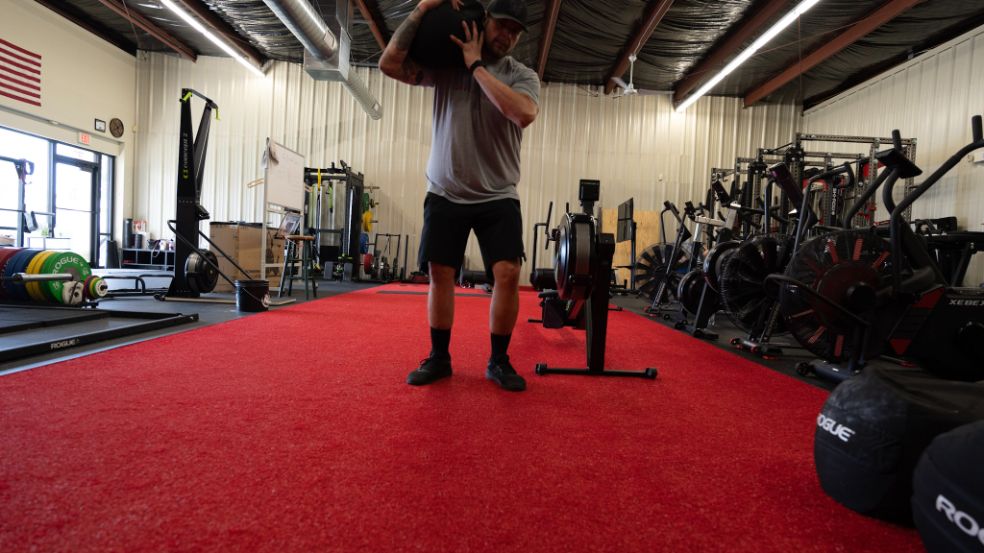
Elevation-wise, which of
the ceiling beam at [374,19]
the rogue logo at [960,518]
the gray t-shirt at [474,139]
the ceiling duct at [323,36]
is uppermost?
the ceiling beam at [374,19]

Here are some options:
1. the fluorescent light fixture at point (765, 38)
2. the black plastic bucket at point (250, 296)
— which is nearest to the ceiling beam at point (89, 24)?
the black plastic bucket at point (250, 296)

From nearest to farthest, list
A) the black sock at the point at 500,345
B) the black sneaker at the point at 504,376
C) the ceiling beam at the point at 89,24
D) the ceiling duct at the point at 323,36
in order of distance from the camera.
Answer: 1. the black sneaker at the point at 504,376
2. the black sock at the point at 500,345
3. the ceiling duct at the point at 323,36
4. the ceiling beam at the point at 89,24

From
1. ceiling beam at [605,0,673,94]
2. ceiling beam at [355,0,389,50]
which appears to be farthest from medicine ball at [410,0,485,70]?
Result: ceiling beam at [355,0,389,50]

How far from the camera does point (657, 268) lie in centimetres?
517

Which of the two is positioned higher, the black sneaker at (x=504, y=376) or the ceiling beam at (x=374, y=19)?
the ceiling beam at (x=374, y=19)

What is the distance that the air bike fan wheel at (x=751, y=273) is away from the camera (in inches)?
115

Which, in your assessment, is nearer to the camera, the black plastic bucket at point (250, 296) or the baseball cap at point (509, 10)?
the baseball cap at point (509, 10)

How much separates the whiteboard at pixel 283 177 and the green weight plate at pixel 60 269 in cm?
151

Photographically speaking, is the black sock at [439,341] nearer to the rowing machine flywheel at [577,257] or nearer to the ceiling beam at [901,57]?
the rowing machine flywheel at [577,257]

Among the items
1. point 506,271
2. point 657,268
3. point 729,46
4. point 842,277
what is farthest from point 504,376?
point 729,46

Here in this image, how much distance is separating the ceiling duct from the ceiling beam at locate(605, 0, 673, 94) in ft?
13.9

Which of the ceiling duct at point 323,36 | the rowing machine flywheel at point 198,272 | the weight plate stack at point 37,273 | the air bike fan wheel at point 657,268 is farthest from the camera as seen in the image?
the ceiling duct at point 323,36

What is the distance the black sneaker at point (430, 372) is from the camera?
1749 millimetres

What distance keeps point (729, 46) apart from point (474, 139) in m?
7.19
